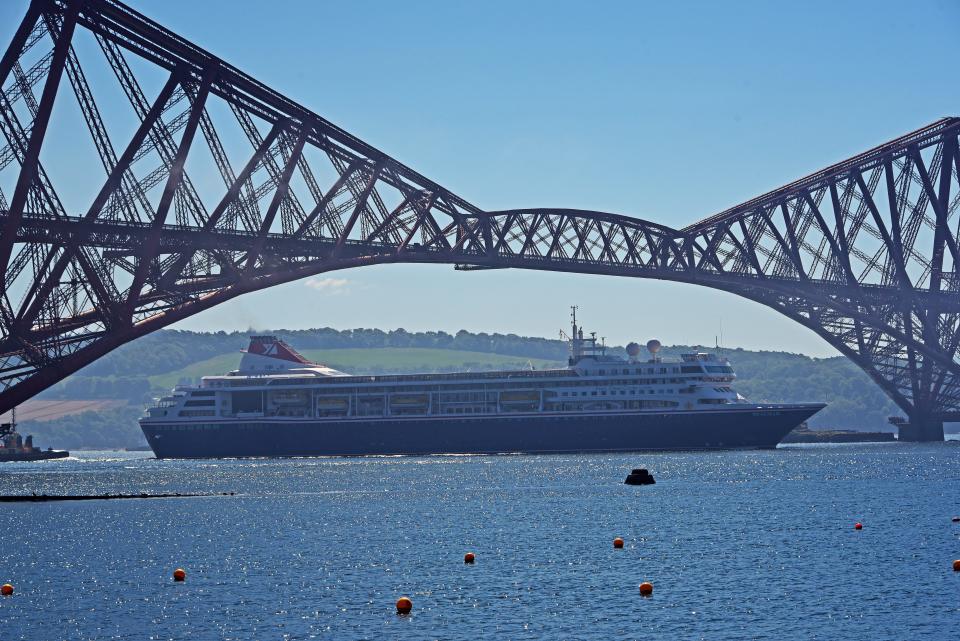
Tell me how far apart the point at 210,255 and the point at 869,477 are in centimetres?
4267

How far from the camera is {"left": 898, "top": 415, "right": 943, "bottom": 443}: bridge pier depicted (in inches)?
5925

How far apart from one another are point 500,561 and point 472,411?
91824mm

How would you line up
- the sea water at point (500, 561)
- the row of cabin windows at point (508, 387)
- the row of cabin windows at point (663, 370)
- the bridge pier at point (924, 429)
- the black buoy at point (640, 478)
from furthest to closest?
the bridge pier at point (924, 429), the row of cabin windows at point (508, 387), the row of cabin windows at point (663, 370), the black buoy at point (640, 478), the sea water at point (500, 561)

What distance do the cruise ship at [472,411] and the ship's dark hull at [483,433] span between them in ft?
0.32

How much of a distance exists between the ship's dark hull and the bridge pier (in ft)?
57.1

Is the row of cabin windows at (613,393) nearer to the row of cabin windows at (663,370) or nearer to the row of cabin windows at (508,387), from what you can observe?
the row of cabin windows at (508,387)

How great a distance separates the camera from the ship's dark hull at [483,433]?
444ft

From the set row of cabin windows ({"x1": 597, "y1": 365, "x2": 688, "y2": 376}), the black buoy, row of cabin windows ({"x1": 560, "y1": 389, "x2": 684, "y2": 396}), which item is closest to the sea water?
the black buoy

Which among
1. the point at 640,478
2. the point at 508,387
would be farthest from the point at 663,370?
the point at 640,478

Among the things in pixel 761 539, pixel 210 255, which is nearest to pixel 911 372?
pixel 210 255

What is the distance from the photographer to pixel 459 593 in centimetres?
4469

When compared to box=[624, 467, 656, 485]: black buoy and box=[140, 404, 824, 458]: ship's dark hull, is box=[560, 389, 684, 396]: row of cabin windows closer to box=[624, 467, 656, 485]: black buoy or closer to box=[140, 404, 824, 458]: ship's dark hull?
box=[140, 404, 824, 458]: ship's dark hull

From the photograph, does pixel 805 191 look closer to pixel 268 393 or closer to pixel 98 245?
pixel 268 393

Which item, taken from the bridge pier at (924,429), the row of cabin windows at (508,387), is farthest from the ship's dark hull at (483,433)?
the bridge pier at (924,429)
